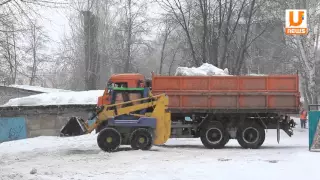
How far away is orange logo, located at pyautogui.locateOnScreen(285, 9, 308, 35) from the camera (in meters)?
28.9

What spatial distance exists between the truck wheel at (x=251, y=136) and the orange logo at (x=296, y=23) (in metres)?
13.2

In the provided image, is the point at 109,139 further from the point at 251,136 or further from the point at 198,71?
the point at 198,71

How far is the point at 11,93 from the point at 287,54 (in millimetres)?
20783

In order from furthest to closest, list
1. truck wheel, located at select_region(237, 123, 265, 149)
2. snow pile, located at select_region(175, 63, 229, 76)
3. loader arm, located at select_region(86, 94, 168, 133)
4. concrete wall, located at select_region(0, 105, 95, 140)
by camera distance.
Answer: concrete wall, located at select_region(0, 105, 95, 140), snow pile, located at select_region(175, 63, 229, 76), truck wheel, located at select_region(237, 123, 265, 149), loader arm, located at select_region(86, 94, 168, 133)

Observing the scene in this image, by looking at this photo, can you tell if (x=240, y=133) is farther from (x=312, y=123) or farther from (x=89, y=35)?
(x=89, y=35)

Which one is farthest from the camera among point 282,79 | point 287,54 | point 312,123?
point 287,54

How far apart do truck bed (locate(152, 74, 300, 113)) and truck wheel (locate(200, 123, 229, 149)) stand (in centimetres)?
74

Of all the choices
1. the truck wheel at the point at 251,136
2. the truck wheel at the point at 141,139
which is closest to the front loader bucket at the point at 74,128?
the truck wheel at the point at 141,139

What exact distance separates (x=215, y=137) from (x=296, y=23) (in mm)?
16240

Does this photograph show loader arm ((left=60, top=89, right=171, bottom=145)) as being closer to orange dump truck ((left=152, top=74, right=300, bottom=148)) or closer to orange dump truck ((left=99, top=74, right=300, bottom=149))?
orange dump truck ((left=99, top=74, right=300, bottom=149))

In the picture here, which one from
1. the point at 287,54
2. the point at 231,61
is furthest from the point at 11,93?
the point at 287,54

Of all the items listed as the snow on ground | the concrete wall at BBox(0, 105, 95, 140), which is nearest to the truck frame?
the snow on ground

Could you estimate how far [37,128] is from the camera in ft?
80.3

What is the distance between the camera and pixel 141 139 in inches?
617
